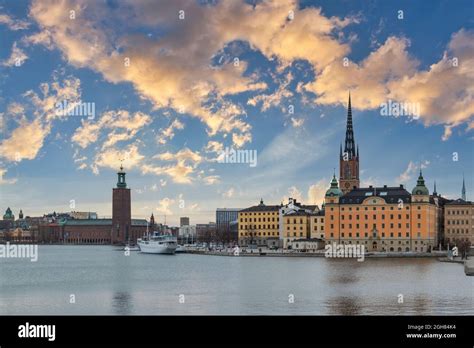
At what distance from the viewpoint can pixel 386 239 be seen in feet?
212

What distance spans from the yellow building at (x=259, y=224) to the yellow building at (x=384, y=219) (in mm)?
19183

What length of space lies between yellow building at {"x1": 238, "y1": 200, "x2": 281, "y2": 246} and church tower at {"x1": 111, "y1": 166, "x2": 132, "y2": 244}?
49.3 meters

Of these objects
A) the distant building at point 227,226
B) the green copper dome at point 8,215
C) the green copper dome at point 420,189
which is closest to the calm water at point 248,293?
the green copper dome at point 420,189

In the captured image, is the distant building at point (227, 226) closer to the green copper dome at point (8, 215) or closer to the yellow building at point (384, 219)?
the yellow building at point (384, 219)

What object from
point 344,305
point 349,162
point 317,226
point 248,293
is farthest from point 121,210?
point 344,305

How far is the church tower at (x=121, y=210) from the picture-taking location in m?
132

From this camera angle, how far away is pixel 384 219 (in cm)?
6456

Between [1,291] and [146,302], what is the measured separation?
8856 mm

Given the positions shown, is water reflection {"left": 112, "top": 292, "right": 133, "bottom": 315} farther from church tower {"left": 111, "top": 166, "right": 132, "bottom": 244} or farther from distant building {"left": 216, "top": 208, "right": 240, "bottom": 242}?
church tower {"left": 111, "top": 166, "right": 132, "bottom": 244}

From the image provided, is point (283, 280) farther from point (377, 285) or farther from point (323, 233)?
point (323, 233)

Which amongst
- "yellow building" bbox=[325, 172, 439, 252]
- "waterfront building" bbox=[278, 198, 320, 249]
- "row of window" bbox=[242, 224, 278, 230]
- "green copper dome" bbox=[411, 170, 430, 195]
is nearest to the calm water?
"yellow building" bbox=[325, 172, 439, 252]
